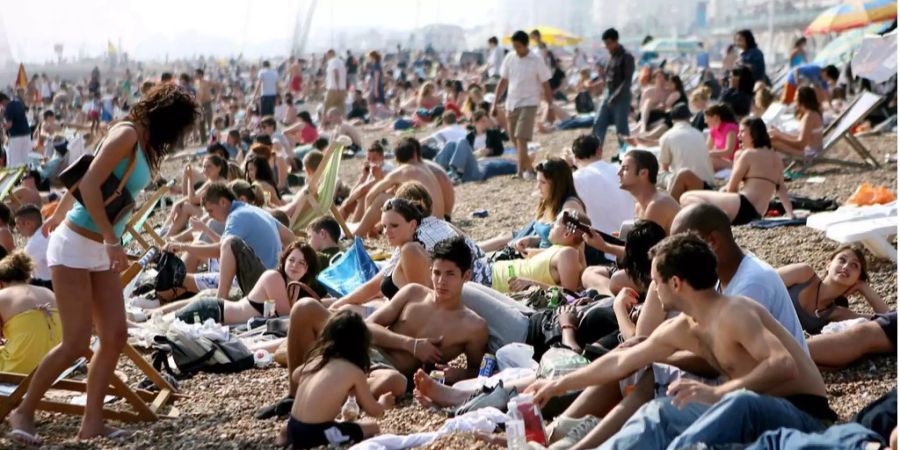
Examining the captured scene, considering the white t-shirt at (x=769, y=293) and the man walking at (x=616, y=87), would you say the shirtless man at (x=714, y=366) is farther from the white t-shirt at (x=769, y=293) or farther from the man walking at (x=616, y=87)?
the man walking at (x=616, y=87)

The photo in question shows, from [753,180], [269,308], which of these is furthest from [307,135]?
[269,308]

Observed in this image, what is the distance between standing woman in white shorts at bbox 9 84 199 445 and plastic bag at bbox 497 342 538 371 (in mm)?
1596

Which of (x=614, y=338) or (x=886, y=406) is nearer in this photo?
(x=886, y=406)

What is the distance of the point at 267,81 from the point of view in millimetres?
22891

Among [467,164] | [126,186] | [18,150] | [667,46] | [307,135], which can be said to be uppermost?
[126,186]

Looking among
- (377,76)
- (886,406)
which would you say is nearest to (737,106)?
(886,406)

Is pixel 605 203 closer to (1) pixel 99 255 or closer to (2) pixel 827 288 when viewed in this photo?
(2) pixel 827 288

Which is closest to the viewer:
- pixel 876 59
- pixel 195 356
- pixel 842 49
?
pixel 195 356

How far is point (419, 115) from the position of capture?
22.3 metres

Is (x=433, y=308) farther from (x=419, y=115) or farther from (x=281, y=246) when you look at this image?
(x=419, y=115)

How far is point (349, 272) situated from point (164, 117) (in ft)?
9.24

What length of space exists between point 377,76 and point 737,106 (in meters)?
13.7

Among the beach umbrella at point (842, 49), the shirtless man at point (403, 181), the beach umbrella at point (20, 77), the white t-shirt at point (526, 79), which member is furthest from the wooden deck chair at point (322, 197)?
the beach umbrella at point (20, 77)

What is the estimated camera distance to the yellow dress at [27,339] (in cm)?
562
